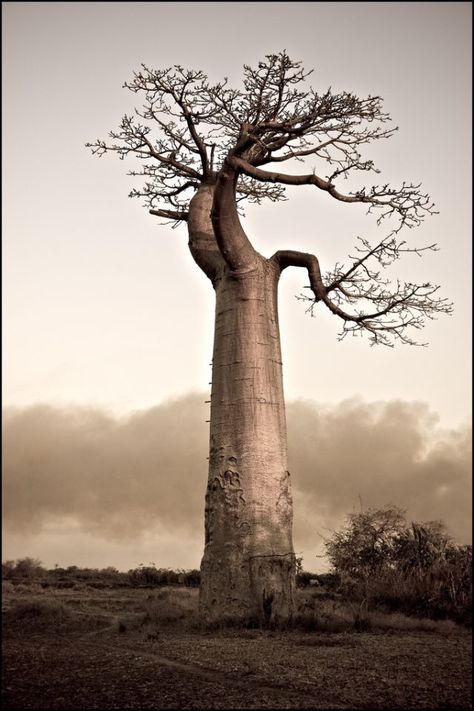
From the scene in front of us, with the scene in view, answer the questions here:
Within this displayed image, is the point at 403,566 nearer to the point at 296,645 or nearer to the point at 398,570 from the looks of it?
the point at 398,570

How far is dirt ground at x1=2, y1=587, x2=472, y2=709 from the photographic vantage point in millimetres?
3338

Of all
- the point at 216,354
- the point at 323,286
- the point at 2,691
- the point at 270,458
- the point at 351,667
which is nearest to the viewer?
the point at 2,691

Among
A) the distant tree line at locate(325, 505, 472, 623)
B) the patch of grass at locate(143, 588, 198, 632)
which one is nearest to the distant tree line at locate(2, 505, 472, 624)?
the distant tree line at locate(325, 505, 472, 623)

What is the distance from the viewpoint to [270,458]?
7.00 metres

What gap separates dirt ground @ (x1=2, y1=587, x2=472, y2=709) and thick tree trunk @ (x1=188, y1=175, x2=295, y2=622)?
56 centimetres

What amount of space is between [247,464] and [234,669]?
287 cm

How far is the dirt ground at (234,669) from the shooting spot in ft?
11.0

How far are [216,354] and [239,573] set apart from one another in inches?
91.9

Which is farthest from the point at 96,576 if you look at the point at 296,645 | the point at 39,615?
the point at 296,645

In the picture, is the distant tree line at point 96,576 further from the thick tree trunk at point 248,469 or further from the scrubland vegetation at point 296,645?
the thick tree trunk at point 248,469

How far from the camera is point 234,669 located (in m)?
4.16

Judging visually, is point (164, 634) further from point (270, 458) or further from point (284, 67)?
point (284, 67)

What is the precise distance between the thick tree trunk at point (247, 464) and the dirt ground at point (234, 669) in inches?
22.0

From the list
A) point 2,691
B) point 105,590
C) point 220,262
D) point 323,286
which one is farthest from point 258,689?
point 105,590
